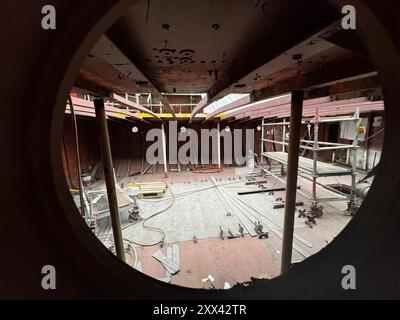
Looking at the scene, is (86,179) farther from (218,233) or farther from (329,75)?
(329,75)

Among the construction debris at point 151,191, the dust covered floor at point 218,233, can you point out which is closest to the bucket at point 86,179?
the construction debris at point 151,191

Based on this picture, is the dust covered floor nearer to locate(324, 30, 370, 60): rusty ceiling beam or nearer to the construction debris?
the construction debris

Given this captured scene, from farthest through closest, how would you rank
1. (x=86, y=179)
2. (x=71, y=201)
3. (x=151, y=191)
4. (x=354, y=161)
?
1. (x=86, y=179)
2. (x=151, y=191)
3. (x=354, y=161)
4. (x=71, y=201)

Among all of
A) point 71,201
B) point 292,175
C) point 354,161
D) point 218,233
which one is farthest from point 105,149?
point 354,161

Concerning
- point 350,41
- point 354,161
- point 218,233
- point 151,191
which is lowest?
point 218,233

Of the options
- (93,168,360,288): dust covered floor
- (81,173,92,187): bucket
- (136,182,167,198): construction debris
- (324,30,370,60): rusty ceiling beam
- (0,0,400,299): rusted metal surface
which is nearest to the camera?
(0,0,400,299): rusted metal surface

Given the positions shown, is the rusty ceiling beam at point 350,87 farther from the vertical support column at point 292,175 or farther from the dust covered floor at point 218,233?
the dust covered floor at point 218,233

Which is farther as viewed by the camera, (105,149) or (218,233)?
(218,233)

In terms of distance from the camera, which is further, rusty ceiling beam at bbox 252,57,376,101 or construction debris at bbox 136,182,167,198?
construction debris at bbox 136,182,167,198

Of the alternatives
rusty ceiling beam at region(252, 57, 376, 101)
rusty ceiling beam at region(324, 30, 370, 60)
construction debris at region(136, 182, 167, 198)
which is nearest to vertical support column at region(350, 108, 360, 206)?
rusty ceiling beam at region(252, 57, 376, 101)

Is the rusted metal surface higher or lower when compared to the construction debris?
higher

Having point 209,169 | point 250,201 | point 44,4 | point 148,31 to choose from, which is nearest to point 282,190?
point 250,201

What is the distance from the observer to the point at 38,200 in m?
0.43
